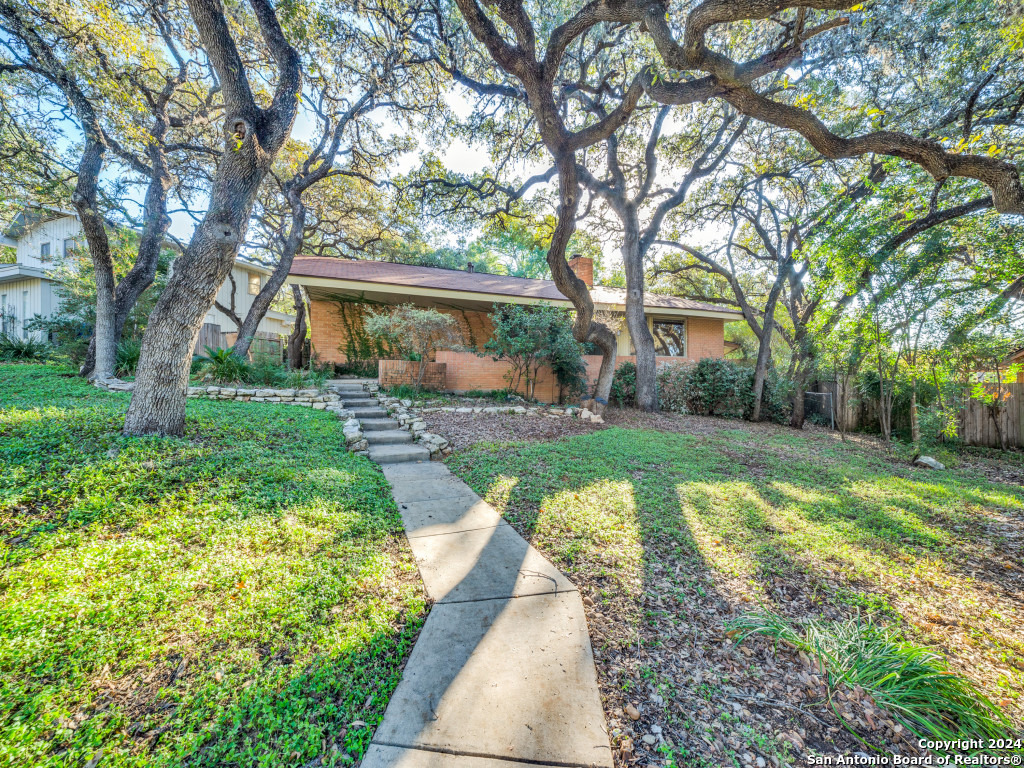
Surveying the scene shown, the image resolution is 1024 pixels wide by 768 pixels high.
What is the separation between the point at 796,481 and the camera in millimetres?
4562

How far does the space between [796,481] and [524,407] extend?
5133 millimetres

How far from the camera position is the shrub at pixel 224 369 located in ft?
25.8

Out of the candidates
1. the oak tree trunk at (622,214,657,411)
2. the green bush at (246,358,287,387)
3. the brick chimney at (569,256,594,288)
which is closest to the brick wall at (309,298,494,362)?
the green bush at (246,358,287,387)

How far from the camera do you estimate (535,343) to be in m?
9.12

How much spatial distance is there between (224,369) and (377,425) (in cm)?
421

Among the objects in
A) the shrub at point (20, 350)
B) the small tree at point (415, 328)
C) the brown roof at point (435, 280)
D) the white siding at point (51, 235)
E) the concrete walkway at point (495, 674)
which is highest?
the white siding at point (51, 235)

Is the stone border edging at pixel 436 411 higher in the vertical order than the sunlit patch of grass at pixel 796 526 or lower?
higher

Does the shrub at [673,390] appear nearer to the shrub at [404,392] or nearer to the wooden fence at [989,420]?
the wooden fence at [989,420]

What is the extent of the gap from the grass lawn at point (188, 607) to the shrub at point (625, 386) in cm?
814

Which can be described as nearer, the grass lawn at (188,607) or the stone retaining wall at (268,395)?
the grass lawn at (188,607)

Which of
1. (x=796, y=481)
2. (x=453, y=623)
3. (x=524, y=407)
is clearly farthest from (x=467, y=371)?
(x=453, y=623)

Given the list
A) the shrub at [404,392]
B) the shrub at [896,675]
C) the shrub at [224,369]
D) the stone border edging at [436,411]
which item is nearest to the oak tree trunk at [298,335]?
the shrub at [224,369]

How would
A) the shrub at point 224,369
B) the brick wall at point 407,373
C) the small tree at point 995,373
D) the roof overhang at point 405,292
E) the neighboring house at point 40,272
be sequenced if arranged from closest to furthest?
1. the small tree at point 995,373
2. the shrub at point 224,369
3. the brick wall at point 407,373
4. the roof overhang at point 405,292
5. the neighboring house at point 40,272

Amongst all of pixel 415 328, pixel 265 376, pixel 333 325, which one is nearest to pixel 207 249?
pixel 415 328
